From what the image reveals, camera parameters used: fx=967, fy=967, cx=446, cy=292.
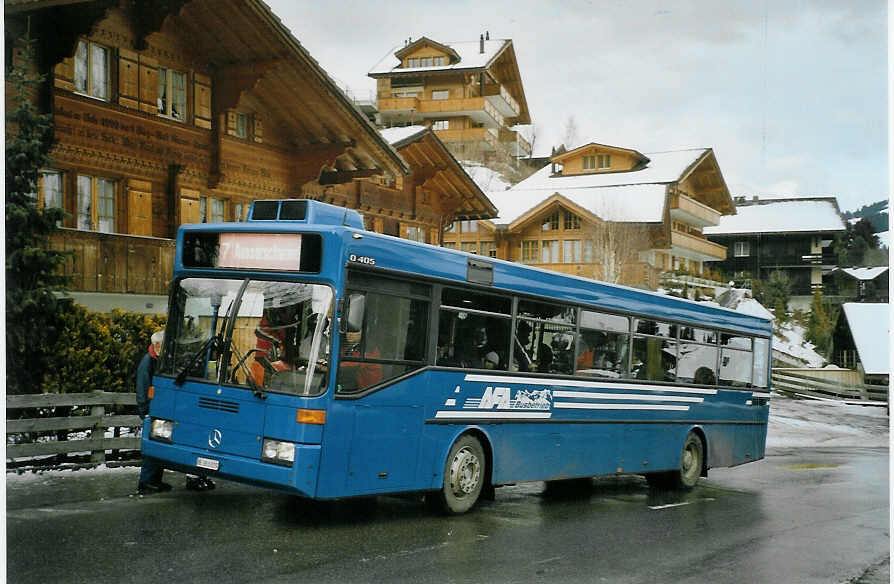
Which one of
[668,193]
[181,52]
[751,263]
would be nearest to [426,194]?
[181,52]

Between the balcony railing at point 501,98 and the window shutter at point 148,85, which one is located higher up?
the balcony railing at point 501,98

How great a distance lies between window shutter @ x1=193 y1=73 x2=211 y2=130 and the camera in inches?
810

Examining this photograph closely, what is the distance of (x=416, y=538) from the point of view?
342 inches

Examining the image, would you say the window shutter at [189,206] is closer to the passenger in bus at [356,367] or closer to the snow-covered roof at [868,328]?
the passenger in bus at [356,367]

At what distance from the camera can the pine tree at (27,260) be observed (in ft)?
Answer: 41.9

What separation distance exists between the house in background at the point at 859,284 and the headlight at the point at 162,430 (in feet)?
75.4

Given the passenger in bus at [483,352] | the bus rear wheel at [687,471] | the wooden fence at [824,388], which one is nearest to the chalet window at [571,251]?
the wooden fence at [824,388]

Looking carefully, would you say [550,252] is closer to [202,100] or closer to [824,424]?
[824,424]

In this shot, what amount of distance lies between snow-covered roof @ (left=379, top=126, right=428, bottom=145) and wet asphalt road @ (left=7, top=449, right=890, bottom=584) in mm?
15373

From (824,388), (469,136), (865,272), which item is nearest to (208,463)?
(469,136)

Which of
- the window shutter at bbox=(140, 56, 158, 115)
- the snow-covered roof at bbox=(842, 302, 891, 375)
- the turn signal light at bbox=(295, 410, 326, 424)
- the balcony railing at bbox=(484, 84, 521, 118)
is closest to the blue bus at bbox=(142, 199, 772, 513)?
the turn signal light at bbox=(295, 410, 326, 424)

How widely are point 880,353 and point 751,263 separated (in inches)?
713

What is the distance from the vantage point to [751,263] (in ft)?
A: 171

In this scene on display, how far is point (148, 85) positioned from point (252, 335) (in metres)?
12.2
